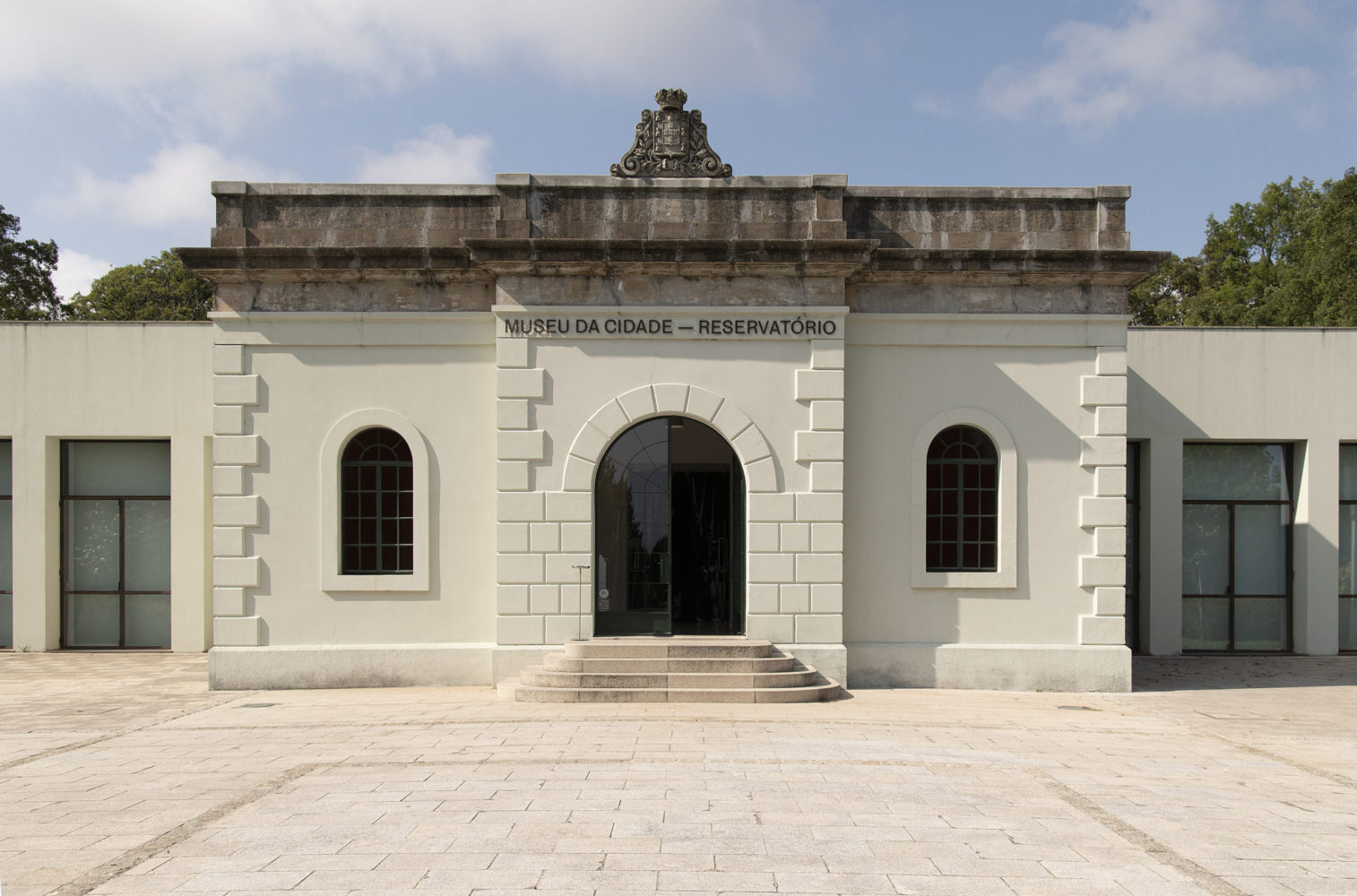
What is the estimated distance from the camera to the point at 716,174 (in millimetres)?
12133

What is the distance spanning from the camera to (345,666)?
12.0 meters

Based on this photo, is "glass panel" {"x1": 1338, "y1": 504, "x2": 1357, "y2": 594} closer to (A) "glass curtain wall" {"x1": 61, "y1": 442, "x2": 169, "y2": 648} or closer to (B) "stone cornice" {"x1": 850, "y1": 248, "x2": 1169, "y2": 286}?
(B) "stone cornice" {"x1": 850, "y1": 248, "x2": 1169, "y2": 286}

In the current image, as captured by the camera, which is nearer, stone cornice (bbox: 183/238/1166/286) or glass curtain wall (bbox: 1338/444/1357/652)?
stone cornice (bbox: 183/238/1166/286)

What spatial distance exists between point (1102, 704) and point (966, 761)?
12.4ft

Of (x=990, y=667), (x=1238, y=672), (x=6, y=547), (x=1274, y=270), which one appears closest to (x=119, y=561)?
(x=6, y=547)

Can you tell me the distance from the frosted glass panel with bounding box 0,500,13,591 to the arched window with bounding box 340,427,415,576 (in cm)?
719

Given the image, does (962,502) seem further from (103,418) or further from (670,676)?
(103,418)

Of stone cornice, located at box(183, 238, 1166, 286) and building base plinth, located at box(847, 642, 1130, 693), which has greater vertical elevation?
stone cornice, located at box(183, 238, 1166, 286)

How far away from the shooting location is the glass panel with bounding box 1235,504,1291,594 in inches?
621

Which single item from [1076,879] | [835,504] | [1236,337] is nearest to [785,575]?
[835,504]

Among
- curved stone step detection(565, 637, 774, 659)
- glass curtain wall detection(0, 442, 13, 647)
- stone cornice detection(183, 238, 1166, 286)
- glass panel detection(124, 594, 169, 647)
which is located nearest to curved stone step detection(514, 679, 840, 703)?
curved stone step detection(565, 637, 774, 659)

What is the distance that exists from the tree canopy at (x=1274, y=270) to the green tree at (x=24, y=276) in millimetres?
35104

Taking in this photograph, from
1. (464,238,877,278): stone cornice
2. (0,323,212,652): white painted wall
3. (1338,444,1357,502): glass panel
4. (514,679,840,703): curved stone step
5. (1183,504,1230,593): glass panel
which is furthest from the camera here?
(1338,444,1357,502): glass panel

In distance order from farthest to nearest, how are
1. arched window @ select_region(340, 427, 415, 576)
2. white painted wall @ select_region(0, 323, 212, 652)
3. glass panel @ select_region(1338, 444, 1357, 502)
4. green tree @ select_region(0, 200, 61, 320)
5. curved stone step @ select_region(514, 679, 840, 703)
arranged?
1. green tree @ select_region(0, 200, 61, 320)
2. glass panel @ select_region(1338, 444, 1357, 502)
3. white painted wall @ select_region(0, 323, 212, 652)
4. arched window @ select_region(340, 427, 415, 576)
5. curved stone step @ select_region(514, 679, 840, 703)
